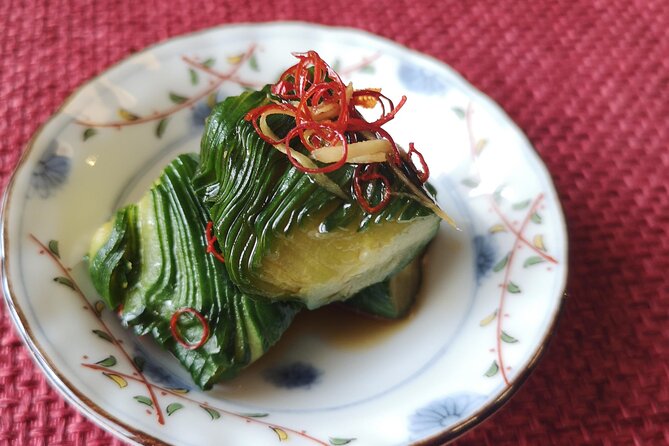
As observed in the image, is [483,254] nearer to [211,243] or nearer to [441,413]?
[441,413]

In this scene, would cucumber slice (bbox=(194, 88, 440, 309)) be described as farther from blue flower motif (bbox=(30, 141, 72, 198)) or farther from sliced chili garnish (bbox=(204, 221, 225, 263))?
blue flower motif (bbox=(30, 141, 72, 198))

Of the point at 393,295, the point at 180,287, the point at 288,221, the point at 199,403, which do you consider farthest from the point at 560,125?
the point at 199,403

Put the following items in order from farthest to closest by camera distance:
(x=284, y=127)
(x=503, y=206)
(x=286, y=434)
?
(x=503, y=206)
(x=284, y=127)
(x=286, y=434)

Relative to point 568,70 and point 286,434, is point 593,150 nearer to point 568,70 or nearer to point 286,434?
point 568,70

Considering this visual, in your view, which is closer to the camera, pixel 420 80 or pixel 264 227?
pixel 264 227

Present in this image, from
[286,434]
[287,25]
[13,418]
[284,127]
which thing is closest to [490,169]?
[284,127]
